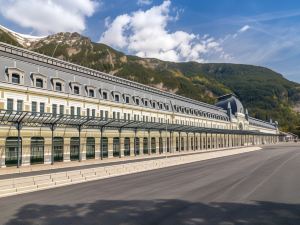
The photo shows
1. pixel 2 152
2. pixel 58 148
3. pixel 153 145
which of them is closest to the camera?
pixel 2 152

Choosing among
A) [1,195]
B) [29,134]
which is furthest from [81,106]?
[1,195]

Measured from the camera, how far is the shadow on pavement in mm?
13672

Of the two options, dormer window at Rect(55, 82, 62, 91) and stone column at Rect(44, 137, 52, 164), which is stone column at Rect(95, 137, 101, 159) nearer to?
stone column at Rect(44, 137, 52, 164)

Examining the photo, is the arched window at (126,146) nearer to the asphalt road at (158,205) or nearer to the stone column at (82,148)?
the stone column at (82,148)

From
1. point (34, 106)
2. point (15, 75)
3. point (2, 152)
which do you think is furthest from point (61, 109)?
point (2, 152)

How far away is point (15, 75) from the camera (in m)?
41.6

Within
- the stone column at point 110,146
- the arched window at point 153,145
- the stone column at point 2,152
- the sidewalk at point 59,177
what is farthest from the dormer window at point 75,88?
the arched window at point 153,145

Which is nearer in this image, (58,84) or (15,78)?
(15,78)

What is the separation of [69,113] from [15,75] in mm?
9946

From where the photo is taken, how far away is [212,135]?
100750 millimetres

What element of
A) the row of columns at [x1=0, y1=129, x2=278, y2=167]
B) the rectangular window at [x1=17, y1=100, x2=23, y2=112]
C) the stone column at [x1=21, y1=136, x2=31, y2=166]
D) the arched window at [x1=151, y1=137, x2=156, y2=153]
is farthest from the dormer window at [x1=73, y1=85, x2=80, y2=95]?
the arched window at [x1=151, y1=137, x2=156, y2=153]

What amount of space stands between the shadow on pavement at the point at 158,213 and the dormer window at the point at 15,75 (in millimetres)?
27686

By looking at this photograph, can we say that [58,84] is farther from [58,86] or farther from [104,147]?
[104,147]

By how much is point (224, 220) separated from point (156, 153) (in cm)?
5518
